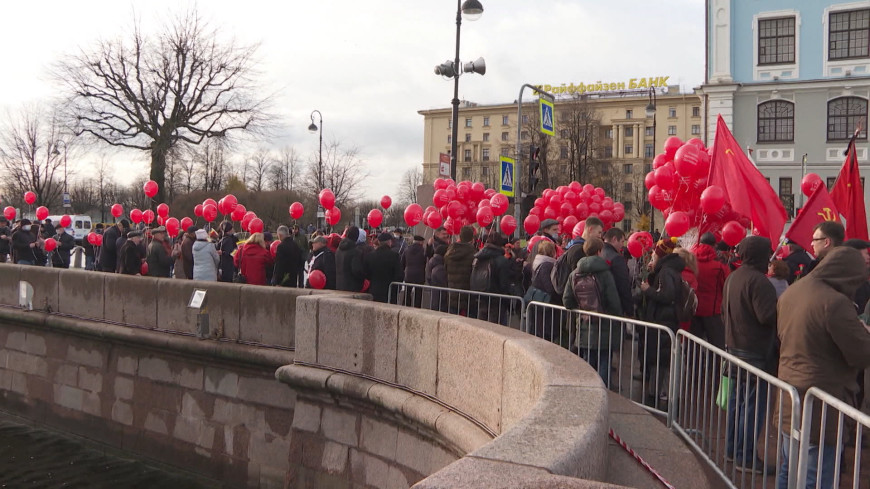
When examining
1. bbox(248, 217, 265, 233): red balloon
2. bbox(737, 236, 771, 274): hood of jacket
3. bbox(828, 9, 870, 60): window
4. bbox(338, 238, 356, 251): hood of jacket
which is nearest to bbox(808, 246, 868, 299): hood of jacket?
bbox(737, 236, 771, 274): hood of jacket

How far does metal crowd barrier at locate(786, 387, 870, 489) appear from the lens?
296cm

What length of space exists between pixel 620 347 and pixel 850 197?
6.10m

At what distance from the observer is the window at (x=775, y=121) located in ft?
119

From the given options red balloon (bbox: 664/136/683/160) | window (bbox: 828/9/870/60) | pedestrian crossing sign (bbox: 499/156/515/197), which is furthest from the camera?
window (bbox: 828/9/870/60)

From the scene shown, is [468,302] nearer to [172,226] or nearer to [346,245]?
[346,245]

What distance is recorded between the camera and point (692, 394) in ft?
16.7

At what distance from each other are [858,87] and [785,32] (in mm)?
4096

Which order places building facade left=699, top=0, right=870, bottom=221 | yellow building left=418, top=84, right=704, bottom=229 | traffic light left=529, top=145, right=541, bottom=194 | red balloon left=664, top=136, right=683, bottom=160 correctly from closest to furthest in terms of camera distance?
red balloon left=664, top=136, right=683, bottom=160, traffic light left=529, top=145, right=541, bottom=194, building facade left=699, top=0, right=870, bottom=221, yellow building left=418, top=84, right=704, bottom=229

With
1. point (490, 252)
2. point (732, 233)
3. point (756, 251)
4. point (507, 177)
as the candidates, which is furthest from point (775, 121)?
point (756, 251)

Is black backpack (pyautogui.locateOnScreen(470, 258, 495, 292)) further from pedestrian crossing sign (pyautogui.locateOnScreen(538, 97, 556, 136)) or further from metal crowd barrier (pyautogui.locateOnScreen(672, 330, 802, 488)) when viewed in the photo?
pedestrian crossing sign (pyautogui.locateOnScreen(538, 97, 556, 136))

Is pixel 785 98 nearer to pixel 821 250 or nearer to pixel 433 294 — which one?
pixel 433 294

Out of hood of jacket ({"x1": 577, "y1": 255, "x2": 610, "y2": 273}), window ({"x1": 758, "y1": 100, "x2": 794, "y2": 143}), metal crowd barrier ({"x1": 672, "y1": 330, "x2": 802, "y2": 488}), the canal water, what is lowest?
the canal water

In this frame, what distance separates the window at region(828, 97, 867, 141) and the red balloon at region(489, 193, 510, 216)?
27884 mm

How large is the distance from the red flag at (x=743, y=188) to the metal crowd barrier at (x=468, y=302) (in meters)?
3.39
